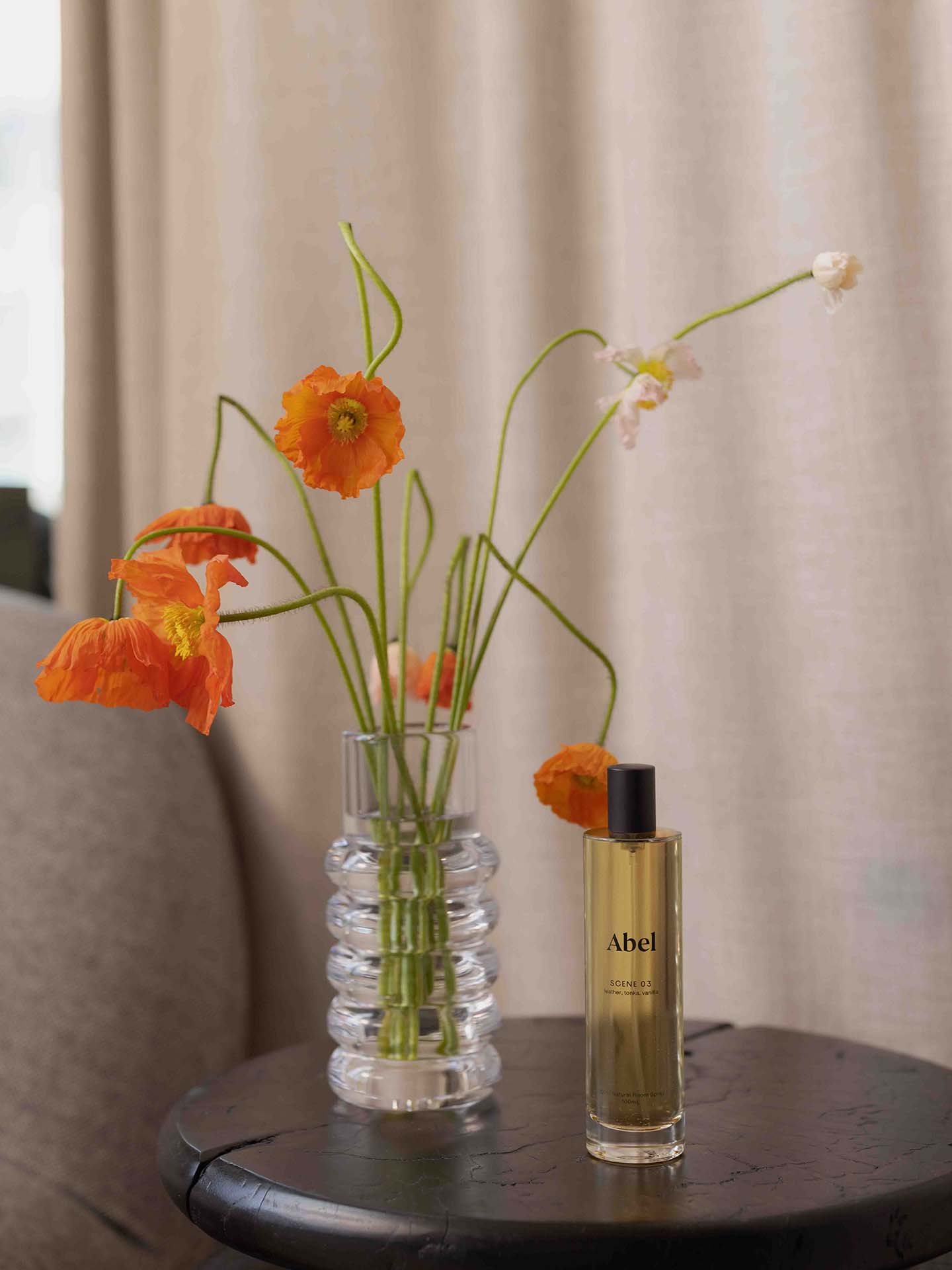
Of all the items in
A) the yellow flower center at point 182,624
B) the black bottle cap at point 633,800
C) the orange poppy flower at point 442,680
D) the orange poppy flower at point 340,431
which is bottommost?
the black bottle cap at point 633,800

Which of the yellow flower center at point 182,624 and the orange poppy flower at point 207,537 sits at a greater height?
the orange poppy flower at point 207,537

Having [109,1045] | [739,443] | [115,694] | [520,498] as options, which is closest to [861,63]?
[739,443]

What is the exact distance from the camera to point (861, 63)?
3.22 ft

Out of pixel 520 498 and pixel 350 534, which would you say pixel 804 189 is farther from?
pixel 350 534

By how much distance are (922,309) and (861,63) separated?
0.65 feet

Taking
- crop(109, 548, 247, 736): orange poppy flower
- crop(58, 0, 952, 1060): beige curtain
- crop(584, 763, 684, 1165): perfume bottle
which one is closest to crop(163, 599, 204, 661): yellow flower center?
crop(109, 548, 247, 736): orange poppy flower

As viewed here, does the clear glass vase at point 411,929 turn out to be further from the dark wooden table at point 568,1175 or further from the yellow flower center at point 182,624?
the yellow flower center at point 182,624

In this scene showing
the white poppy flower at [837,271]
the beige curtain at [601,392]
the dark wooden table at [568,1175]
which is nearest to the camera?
the dark wooden table at [568,1175]

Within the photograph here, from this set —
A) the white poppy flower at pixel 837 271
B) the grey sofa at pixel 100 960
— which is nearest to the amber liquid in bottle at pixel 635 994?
the white poppy flower at pixel 837 271

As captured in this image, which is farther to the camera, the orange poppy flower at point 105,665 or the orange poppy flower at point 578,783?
the orange poppy flower at point 578,783

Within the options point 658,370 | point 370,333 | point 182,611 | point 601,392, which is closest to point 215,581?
point 182,611

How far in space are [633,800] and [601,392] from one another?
1.89ft

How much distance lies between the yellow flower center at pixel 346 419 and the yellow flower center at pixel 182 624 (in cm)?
12

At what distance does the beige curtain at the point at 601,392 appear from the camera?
1.00m
